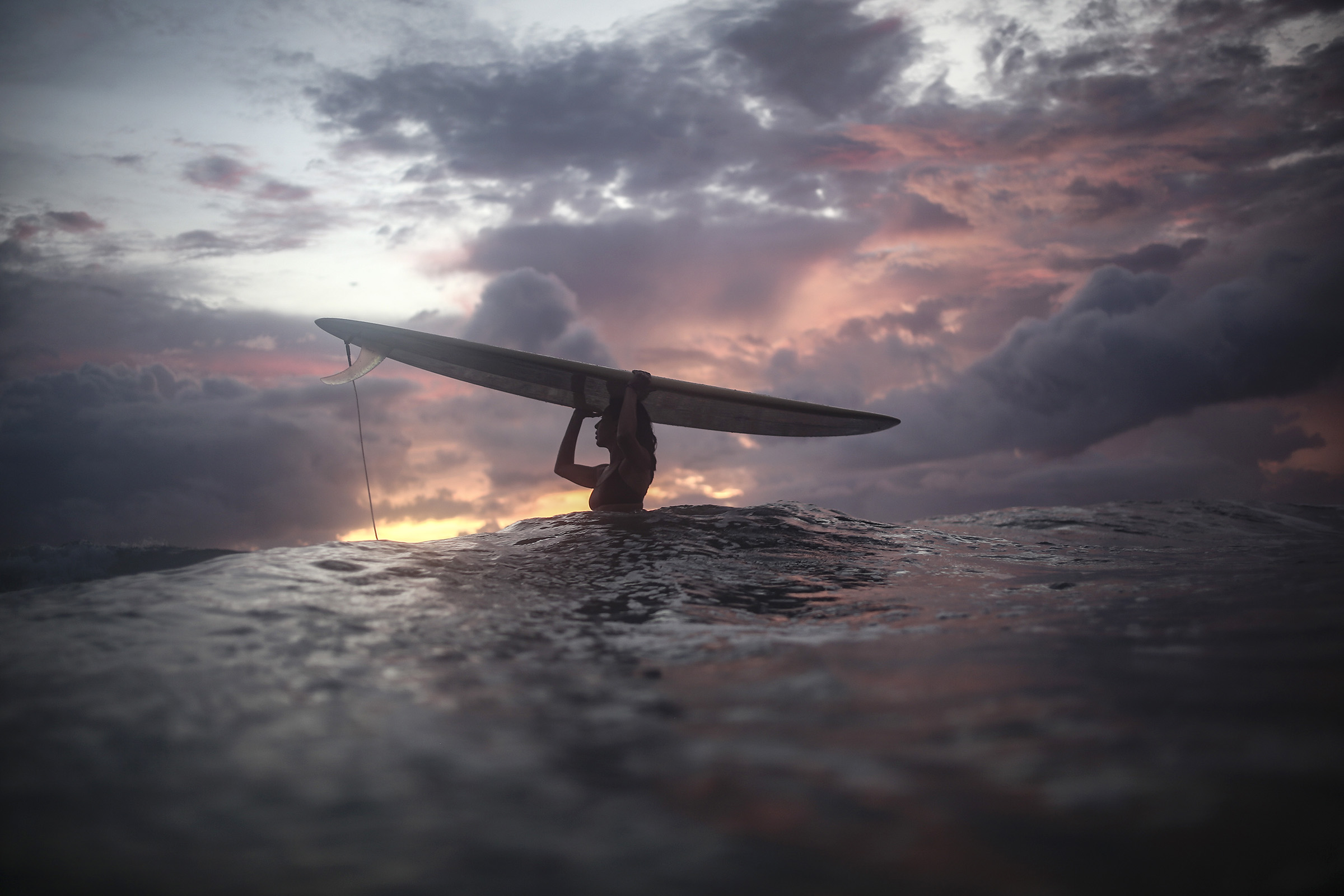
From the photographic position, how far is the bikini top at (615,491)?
6812 millimetres

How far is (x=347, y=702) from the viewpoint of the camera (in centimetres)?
182

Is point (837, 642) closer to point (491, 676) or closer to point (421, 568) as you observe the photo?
point (491, 676)

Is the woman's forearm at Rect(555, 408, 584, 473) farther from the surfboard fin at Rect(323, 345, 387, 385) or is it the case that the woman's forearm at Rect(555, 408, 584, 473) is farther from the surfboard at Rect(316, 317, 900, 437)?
the surfboard fin at Rect(323, 345, 387, 385)

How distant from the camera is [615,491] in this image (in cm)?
684

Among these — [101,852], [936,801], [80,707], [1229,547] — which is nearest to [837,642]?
[936,801]

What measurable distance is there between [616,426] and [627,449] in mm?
591

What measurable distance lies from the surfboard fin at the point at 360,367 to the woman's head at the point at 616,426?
259 centimetres

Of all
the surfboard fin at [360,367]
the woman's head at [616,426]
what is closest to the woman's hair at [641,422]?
the woman's head at [616,426]

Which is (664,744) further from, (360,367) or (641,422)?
(360,367)

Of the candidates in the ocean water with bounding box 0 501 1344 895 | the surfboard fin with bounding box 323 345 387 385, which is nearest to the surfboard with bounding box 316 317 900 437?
the surfboard fin with bounding box 323 345 387 385

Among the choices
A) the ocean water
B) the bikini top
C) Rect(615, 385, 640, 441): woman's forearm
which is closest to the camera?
the ocean water

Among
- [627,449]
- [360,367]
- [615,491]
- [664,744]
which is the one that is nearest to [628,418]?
[627,449]

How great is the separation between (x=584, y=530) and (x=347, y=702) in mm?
3877

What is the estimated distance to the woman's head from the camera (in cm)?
694
